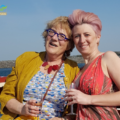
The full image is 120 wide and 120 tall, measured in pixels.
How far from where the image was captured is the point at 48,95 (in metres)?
2.51

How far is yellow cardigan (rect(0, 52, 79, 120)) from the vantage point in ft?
8.55

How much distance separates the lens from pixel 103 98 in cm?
204

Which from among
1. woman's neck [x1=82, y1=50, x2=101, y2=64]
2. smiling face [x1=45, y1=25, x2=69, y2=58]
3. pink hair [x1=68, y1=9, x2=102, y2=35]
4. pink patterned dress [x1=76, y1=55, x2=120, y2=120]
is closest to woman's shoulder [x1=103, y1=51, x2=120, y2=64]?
pink patterned dress [x1=76, y1=55, x2=120, y2=120]

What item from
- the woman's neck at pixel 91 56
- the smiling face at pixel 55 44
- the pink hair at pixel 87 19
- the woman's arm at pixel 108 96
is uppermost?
the pink hair at pixel 87 19

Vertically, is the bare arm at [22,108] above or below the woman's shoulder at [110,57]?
below

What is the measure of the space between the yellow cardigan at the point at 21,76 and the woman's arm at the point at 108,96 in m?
0.53

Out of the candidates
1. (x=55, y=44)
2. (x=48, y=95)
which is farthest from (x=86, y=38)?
(x=48, y=95)

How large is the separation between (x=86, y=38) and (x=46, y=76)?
87 cm

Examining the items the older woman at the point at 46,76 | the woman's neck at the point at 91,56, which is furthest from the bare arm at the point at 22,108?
the woman's neck at the point at 91,56

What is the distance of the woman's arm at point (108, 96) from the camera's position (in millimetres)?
2035

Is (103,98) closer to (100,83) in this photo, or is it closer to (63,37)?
(100,83)

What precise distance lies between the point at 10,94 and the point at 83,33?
1.53 m

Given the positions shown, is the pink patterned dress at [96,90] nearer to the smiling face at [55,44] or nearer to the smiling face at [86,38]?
the smiling face at [86,38]

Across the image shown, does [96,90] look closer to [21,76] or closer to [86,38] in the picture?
[86,38]
